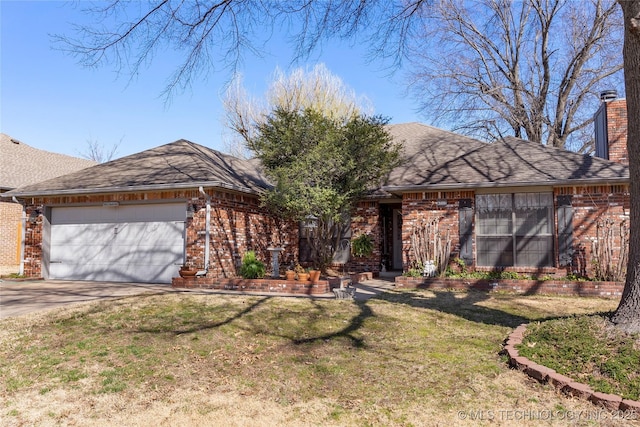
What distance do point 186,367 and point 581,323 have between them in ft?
15.4

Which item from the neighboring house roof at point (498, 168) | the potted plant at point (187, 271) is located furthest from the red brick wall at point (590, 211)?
the potted plant at point (187, 271)

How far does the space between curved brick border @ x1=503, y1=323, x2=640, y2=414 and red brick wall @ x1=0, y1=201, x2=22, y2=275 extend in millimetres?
18641

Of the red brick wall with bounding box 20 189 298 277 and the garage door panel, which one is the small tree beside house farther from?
the garage door panel

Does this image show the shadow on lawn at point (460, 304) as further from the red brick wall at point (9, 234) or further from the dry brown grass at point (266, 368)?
the red brick wall at point (9, 234)

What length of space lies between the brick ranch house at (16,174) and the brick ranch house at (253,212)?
164 inches

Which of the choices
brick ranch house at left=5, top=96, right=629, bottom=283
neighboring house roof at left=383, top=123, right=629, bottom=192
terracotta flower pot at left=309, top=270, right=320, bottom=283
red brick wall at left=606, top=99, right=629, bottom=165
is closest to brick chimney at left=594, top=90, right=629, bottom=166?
red brick wall at left=606, top=99, right=629, bottom=165

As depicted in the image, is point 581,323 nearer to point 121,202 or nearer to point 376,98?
point 121,202

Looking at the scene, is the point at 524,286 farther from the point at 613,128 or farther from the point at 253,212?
the point at 613,128

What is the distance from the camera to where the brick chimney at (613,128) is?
14938 millimetres

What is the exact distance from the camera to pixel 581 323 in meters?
5.56

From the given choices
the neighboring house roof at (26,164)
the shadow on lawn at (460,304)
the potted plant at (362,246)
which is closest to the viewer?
the shadow on lawn at (460,304)

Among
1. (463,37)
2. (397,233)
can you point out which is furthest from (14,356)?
(463,37)

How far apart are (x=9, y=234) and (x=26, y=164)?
3745 mm

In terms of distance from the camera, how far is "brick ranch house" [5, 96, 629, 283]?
11.2m
